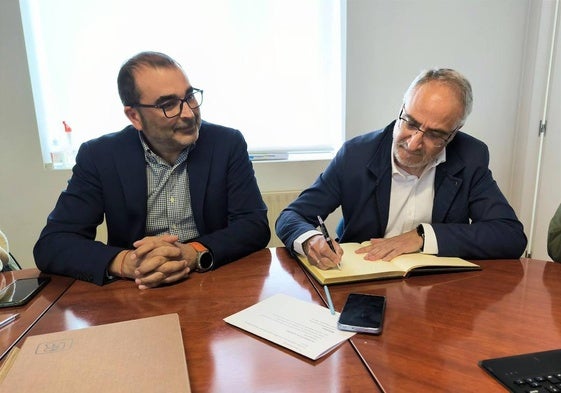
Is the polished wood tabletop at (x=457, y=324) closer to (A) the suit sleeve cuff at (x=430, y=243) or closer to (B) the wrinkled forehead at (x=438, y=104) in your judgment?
(A) the suit sleeve cuff at (x=430, y=243)

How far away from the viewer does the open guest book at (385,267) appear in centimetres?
95

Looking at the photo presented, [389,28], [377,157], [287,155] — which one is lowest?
[287,155]

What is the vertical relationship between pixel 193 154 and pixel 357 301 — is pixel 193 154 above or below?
above

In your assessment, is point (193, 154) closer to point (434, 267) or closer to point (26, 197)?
point (434, 267)

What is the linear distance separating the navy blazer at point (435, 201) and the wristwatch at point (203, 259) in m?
0.26

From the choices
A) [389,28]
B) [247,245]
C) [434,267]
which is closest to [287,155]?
[389,28]

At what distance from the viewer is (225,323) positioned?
2.54 feet

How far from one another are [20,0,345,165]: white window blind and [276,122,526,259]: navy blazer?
1.01 metres

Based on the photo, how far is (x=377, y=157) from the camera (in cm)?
144

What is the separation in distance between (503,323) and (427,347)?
0.20m

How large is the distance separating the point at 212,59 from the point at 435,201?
63.0 inches

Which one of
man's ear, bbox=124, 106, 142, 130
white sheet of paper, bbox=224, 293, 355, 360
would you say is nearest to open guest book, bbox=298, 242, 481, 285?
white sheet of paper, bbox=224, 293, 355, 360

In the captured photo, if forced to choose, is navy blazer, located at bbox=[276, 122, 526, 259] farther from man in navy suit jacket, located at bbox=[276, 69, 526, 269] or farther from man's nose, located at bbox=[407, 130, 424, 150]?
man's nose, located at bbox=[407, 130, 424, 150]

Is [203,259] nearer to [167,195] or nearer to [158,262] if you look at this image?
[158,262]
